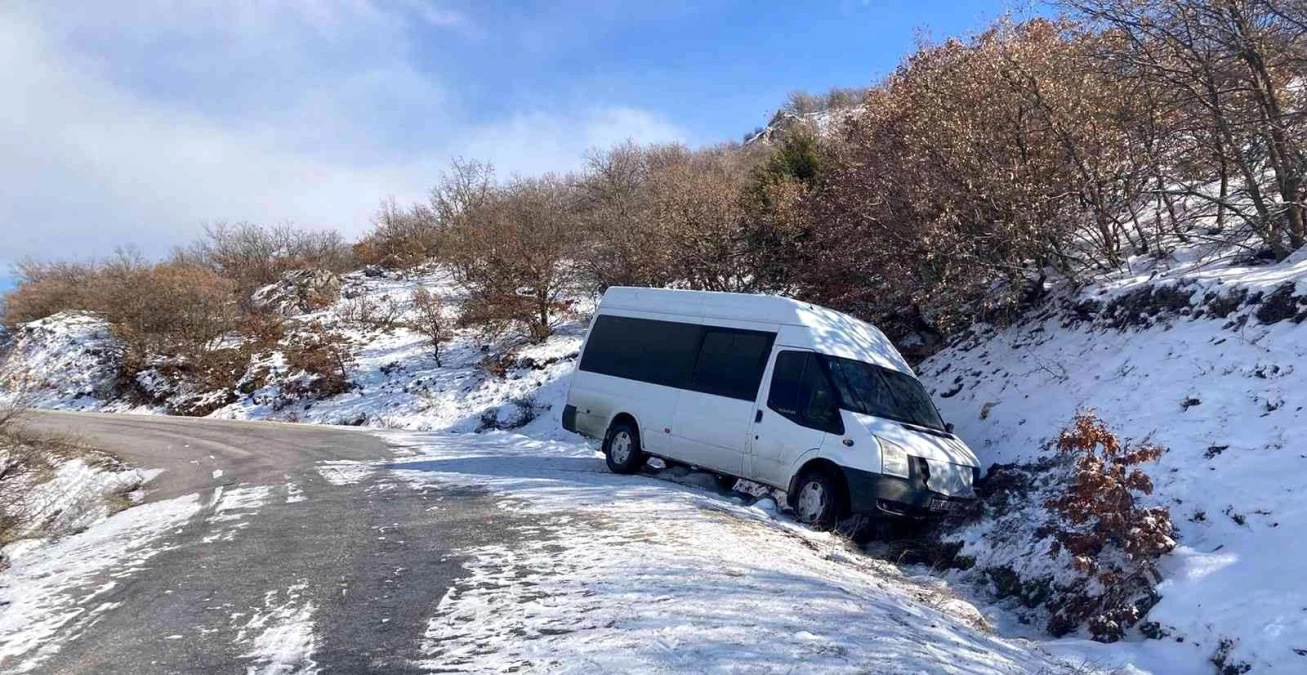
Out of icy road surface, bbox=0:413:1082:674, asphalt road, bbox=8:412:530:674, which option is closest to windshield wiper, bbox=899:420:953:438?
icy road surface, bbox=0:413:1082:674

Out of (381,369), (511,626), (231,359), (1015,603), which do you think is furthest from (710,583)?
(231,359)

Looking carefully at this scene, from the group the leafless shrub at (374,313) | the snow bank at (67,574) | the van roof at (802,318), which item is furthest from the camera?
the leafless shrub at (374,313)

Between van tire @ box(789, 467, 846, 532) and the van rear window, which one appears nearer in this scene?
van tire @ box(789, 467, 846, 532)

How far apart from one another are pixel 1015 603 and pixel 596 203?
3225cm

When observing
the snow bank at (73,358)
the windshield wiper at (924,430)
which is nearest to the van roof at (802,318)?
the windshield wiper at (924,430)

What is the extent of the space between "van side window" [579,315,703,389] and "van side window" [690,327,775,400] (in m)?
0.20

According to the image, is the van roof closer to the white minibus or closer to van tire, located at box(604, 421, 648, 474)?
the white minibus

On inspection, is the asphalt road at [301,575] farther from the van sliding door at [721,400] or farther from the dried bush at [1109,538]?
the dried bush at [1109,538]

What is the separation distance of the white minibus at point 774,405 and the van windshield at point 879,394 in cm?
2

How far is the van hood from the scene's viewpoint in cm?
848

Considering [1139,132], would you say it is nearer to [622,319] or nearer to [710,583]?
[622,319]

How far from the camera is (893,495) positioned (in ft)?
26.8

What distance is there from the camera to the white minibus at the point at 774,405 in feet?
27.7

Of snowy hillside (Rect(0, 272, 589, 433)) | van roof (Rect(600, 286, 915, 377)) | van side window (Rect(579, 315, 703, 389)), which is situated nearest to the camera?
van roof (Rect(600, 286, 915, 377))
